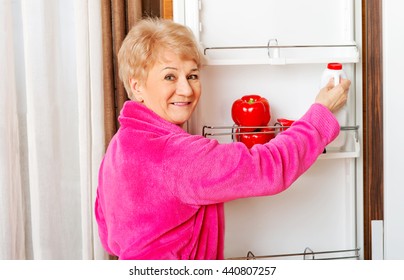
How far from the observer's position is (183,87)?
64.2 inches

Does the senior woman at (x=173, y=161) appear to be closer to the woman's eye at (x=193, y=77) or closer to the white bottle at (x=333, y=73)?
the woman's eye at (x=193, y=77)

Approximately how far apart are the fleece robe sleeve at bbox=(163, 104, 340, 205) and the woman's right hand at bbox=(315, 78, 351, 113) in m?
0.19

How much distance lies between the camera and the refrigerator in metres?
1.86

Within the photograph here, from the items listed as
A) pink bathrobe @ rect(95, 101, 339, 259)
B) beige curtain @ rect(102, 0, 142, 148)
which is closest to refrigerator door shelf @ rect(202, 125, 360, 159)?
pink bathrobe @ rect(95, 101, 339, 259)

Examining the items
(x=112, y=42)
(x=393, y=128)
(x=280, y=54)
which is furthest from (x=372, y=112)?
(x=112, y=42)

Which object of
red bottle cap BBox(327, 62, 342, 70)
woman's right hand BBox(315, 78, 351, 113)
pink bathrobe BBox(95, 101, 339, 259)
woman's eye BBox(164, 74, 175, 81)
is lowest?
pink bathrobe BBox(95, 101, 339, 259)

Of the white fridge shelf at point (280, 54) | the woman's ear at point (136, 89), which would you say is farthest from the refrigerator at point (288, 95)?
the woman's ear at point (136, 89)

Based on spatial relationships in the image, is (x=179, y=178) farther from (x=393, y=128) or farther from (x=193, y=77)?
(x=393, y=128)

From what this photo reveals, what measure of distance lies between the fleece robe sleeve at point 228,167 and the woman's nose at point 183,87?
147 millimetres

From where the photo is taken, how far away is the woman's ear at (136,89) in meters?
1.67
